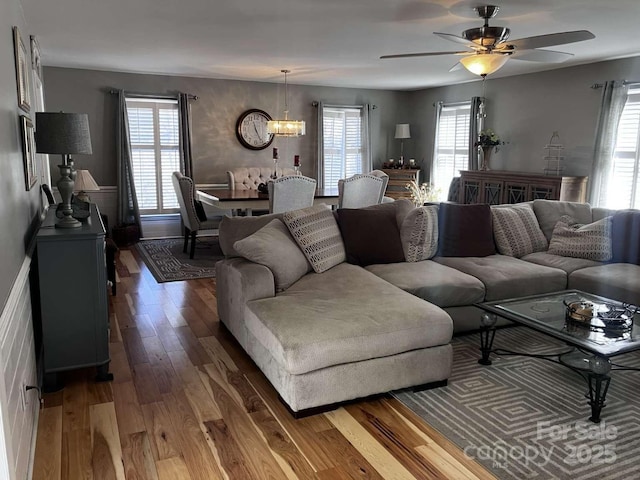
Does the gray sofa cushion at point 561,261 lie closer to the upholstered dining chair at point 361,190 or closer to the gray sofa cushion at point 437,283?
the gray sofa cushion at point 437,283

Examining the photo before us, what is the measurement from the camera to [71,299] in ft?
9.29

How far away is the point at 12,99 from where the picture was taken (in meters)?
2.83

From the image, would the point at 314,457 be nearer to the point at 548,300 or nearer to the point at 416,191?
the point at 548,300

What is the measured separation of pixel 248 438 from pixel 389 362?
822 millimetres

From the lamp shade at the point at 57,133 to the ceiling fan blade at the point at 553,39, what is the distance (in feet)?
9.41

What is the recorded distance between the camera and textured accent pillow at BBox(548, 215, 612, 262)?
425 centimetres

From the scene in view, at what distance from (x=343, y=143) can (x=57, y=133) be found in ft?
20.5

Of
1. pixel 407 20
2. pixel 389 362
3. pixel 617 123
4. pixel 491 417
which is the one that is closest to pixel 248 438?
pixel 389 362

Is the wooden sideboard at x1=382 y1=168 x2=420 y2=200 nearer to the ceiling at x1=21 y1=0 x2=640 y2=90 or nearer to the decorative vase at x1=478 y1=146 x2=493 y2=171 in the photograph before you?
the decorative vase at x1=478 y1=146 x2=493 y2=171

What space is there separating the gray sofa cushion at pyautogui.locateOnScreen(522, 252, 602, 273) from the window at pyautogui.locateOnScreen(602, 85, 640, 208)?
2.14 meters

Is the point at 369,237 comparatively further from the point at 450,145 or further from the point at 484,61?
the point at 450,145

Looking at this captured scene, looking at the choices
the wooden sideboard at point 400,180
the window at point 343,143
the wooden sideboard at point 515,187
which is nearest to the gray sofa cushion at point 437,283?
the wooden sideboard at point 515,187

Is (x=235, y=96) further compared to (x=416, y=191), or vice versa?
(x=416, y=191)

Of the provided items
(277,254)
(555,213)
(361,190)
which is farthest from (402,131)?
(277,254)
